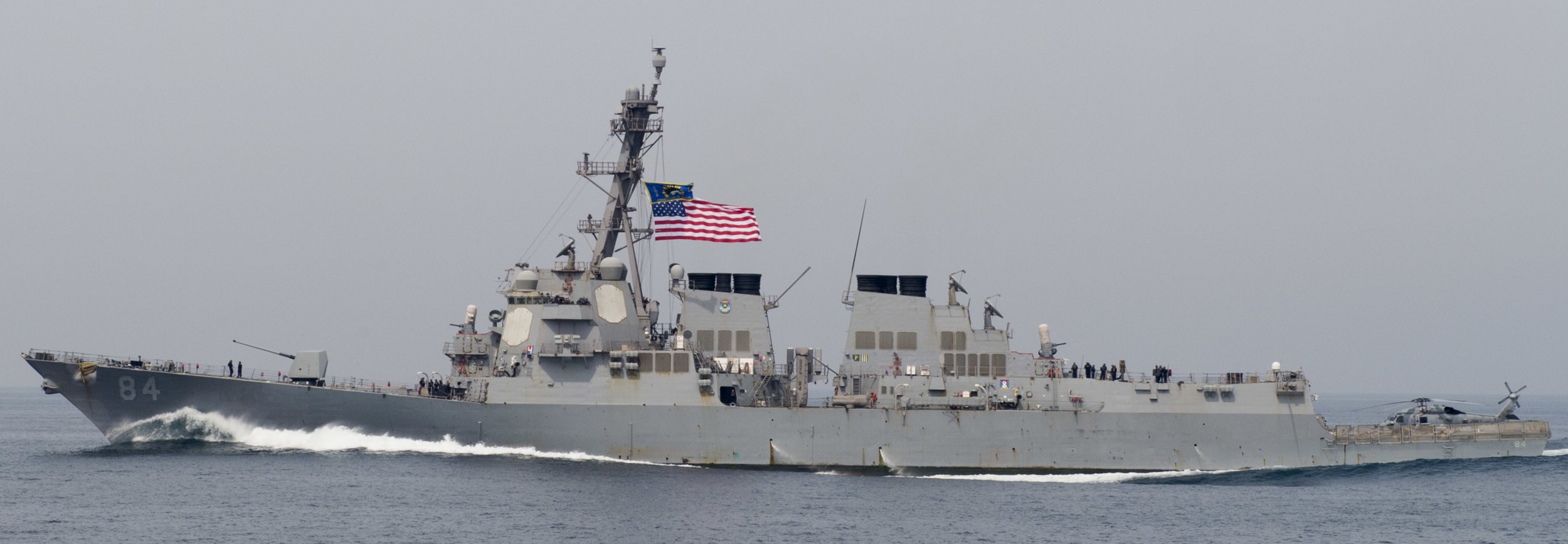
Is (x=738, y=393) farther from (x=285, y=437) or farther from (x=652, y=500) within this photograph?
(x=285, y=437)

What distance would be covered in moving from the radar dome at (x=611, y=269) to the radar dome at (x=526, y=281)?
171 centimetres

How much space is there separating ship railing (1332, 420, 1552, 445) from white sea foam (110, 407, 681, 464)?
20.4 metres

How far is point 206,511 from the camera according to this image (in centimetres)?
2773

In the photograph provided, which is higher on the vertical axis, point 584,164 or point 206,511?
point 584,164

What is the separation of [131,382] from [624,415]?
43.4ft

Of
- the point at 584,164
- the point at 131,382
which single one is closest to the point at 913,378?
the point at 584,164

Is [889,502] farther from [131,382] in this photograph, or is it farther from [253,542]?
[131,382]

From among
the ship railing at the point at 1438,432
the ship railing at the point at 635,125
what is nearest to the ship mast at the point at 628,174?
the ship railing at the point at 635,125

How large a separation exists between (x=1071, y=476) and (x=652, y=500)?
36.8 feet

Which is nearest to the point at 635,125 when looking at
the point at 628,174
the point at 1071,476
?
the point at 628,174

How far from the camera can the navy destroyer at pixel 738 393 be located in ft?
114

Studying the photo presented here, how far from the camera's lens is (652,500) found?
29688mm

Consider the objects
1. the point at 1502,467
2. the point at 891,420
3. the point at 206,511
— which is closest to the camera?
the point at 206,511

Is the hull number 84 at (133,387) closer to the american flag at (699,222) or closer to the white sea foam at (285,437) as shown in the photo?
the white sea foam at (285,437)
